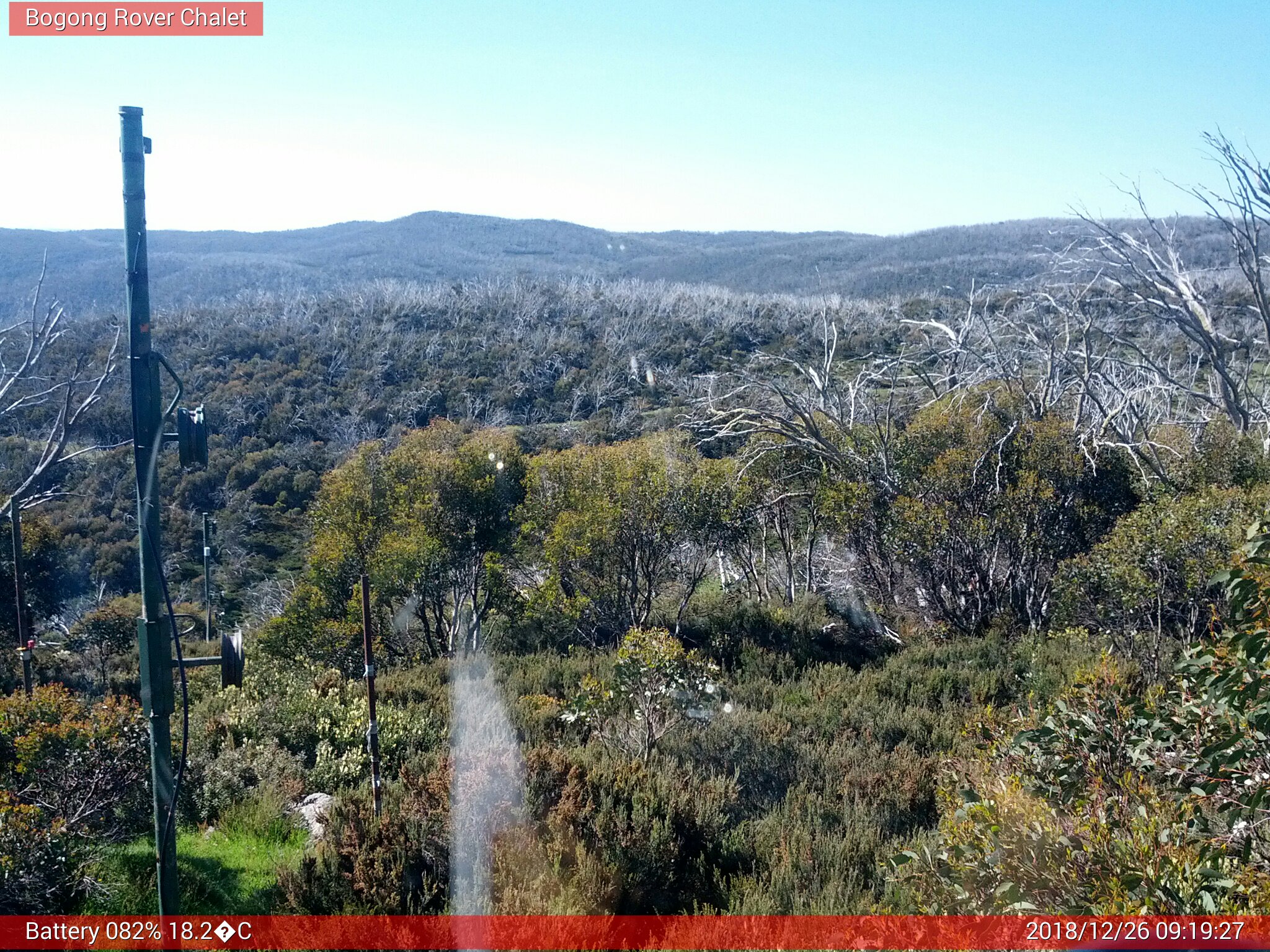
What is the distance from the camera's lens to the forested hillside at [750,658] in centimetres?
375

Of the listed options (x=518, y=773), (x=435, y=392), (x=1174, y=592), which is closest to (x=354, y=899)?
(x=518, y=773)

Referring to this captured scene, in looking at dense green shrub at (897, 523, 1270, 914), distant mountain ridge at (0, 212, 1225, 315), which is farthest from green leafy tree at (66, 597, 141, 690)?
distant mountain ridge at (0, 212, 1225, 315)

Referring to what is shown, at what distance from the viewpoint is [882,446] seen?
10.7 meters

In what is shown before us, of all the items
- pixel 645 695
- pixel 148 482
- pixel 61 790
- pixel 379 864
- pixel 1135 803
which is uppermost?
pixel 148 482

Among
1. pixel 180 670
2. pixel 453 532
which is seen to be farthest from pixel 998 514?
pixel 180 670

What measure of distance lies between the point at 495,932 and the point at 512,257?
69063 mm

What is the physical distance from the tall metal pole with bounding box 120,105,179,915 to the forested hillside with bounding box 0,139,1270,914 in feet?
4.30

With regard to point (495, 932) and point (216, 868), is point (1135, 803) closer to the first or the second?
point (495, 932)

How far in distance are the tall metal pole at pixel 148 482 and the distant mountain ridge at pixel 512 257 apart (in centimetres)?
3315

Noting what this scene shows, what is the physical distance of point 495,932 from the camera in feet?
12.8

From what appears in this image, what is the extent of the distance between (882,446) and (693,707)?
16.4 feet

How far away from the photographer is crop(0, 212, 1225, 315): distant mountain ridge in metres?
44.0

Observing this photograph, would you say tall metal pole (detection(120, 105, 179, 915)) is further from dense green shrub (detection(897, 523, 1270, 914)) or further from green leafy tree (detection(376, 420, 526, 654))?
green leafy tree (detection(376, 420, 526, 654))

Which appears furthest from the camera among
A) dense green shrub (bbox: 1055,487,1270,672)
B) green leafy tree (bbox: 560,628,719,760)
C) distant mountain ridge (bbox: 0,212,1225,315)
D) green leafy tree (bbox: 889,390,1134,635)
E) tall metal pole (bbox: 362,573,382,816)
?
distant mountain ridge (bbox: 0,212,1225,315)
